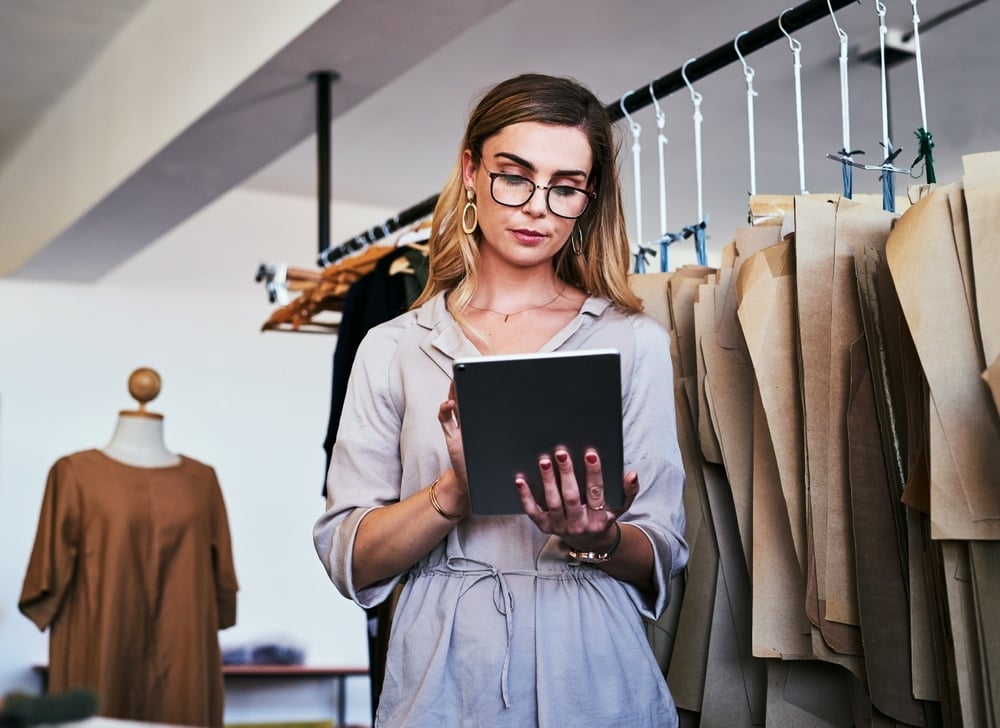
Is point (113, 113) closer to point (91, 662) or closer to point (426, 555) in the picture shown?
point (91, 662)

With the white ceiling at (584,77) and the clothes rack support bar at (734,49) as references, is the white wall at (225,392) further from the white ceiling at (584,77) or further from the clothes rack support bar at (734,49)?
the clothes rack support bar at (734,49)

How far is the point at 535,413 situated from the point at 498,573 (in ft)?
0.95

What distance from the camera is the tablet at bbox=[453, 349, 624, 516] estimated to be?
1140mm

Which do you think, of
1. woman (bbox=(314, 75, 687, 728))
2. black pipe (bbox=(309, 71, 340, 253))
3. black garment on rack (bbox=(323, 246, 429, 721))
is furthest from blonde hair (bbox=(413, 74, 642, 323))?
black pipe (bbox=(309, 71, 340, 253))

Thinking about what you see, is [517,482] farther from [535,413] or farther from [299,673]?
[299,673]

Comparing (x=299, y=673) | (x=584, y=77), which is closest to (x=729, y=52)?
(x=584, y=77)

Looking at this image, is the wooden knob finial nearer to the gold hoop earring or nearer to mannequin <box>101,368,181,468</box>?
mannequin <box>101,368,181,468</box>

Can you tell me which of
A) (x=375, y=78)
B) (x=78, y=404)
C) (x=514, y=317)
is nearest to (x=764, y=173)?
(x=375, y=78)

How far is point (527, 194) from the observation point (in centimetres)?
148

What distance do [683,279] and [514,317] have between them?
405 mm

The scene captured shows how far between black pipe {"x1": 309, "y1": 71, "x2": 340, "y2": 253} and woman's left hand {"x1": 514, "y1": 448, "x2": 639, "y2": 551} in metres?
1.87

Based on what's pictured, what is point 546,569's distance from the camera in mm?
1384

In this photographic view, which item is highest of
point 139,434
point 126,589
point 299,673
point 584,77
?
point 584,77

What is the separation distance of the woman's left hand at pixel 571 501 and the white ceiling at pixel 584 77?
1509 mm
